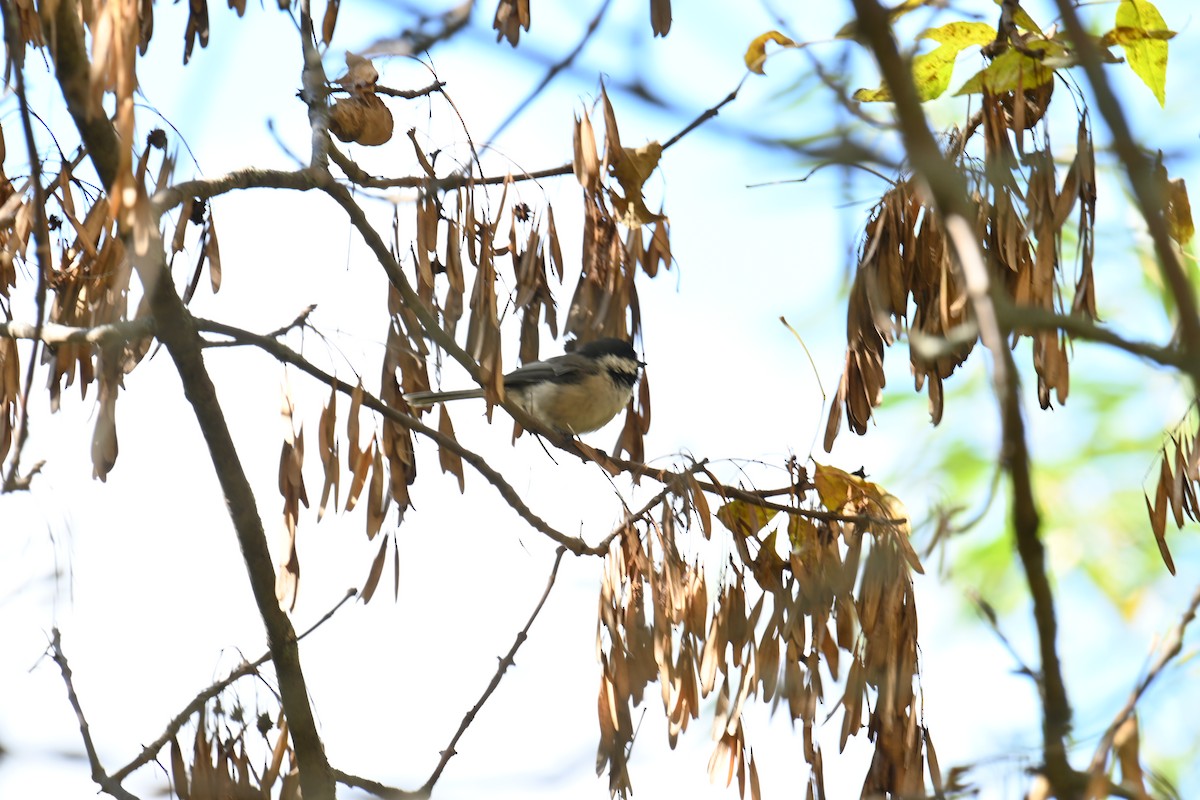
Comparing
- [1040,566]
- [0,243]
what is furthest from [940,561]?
[0,243]

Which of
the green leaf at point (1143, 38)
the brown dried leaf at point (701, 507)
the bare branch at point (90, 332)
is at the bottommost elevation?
the brown dried leaf at point (701, 507)

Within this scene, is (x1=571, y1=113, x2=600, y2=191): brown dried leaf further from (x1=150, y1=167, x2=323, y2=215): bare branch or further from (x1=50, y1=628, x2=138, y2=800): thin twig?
(x1=50, y1=628, x2=138, y2=800): thin twig

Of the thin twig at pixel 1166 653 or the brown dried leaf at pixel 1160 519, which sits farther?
the brown dried leaf at pixel 1160 519

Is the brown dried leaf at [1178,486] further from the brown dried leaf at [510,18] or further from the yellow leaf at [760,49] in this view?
the brown dried leaf at [510,18]

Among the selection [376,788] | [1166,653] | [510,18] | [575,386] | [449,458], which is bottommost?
[1166,653]

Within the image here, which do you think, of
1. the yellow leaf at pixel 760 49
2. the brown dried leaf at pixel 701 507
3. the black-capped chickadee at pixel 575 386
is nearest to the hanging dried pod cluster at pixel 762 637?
the brown dried leaf at pixel 701 507

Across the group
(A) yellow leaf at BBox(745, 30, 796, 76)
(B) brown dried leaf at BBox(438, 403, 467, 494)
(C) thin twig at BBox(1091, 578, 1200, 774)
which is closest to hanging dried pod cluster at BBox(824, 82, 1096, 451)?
(A) yellow leaf at BBox(745, 30, 796, 76)

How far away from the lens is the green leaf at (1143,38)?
3.05 meters

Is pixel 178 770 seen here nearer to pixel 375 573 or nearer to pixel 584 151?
pixel 375 573

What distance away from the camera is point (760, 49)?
3070 mm

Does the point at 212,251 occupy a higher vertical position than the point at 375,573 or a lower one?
higher

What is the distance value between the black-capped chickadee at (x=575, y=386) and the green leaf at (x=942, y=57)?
3.12 metres

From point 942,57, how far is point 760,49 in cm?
52

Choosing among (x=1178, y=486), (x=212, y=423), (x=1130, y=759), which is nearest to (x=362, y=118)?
(x=212, y=423)
